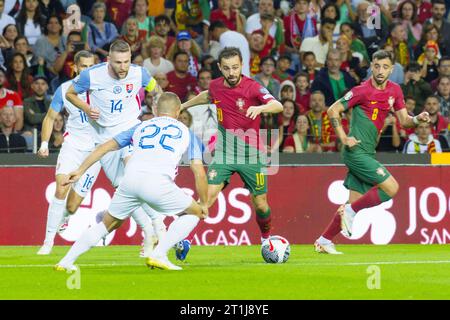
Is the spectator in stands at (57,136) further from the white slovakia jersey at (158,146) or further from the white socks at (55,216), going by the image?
the white slovakia jersey at (158,146)

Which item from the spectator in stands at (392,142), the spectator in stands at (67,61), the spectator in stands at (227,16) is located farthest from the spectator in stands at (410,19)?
the spectator in stands at (67,61)

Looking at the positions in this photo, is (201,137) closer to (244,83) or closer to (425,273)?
(244,83)

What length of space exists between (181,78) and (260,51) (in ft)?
5.97

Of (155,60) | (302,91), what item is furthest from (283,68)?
(155,60)

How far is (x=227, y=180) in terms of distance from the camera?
14.5 metres

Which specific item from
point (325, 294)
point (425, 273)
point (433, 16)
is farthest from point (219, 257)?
point (433, 16)

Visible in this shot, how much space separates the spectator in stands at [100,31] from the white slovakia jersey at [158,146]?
9004 millimetres

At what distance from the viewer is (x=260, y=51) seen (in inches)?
850

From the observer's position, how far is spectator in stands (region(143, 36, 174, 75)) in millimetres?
20594

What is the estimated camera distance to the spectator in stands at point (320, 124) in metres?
18.9

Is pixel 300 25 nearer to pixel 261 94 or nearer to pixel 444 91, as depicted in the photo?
pixel 444 91

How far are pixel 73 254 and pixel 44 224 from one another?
6.13m

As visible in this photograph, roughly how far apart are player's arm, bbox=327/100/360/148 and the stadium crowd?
139 inches

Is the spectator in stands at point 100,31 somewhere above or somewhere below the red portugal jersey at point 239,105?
above
